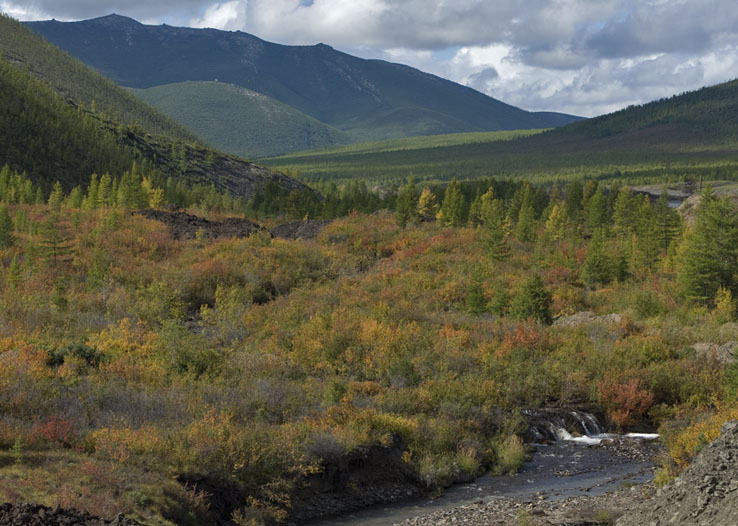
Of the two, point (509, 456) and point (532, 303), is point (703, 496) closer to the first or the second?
point (509, 456)

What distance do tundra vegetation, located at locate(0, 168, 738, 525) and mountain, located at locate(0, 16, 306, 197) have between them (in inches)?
2560

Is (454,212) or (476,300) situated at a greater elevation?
(454,212)

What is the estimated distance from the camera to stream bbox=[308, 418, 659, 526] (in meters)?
15.7

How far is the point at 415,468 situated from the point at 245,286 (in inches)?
853

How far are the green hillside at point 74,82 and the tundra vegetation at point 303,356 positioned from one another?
126 m

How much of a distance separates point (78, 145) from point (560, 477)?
115 metres

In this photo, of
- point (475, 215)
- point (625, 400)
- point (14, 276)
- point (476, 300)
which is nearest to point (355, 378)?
point (625, 400)

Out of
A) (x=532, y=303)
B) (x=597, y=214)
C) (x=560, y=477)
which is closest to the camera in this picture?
(x=560, y=477)

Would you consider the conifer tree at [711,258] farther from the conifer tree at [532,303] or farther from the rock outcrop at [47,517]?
the rock outcrop at [47,517]

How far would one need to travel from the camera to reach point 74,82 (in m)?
178

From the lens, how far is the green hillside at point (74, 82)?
163m

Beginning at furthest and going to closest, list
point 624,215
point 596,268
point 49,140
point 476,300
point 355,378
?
point 49,140 < point 624,215 < point 596,268 < point 476,300 < point 355,378

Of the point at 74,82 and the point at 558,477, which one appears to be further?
the point at 74,82

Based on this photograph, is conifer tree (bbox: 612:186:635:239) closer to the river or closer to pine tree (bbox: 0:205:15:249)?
pine tree (bbox: 0:205:15:249)
